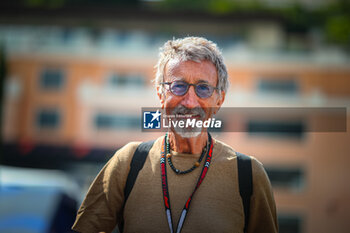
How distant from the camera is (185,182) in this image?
5.51 ft

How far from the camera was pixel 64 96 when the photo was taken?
71.6ft

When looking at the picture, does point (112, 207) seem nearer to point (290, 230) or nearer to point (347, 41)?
point (290, 230)

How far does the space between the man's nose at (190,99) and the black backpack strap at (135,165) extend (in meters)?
0.35

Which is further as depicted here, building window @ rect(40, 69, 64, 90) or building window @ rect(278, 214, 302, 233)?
building window @ rect(40, 69, 64, 90)

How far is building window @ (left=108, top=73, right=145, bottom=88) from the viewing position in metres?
21.8

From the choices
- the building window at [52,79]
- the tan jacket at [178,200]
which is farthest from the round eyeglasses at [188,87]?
the building window at [52,79]

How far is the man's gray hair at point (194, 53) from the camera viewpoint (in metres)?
1.67

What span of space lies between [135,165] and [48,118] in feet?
71.9

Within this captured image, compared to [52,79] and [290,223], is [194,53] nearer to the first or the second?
[290,223]

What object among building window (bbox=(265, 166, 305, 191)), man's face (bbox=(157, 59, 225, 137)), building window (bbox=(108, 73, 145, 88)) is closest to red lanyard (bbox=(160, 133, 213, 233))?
man's face (bbox=(157, 59, 225, 137))

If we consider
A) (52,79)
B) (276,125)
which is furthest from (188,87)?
(52,79)

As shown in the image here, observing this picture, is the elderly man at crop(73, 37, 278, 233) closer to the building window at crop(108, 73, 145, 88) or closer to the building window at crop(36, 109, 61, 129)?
the building window at crop(108, 73, 145, 88)

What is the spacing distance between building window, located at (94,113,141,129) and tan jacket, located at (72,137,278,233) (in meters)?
19.8

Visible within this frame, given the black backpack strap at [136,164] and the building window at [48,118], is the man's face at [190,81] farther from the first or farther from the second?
the building window at [48,118]
